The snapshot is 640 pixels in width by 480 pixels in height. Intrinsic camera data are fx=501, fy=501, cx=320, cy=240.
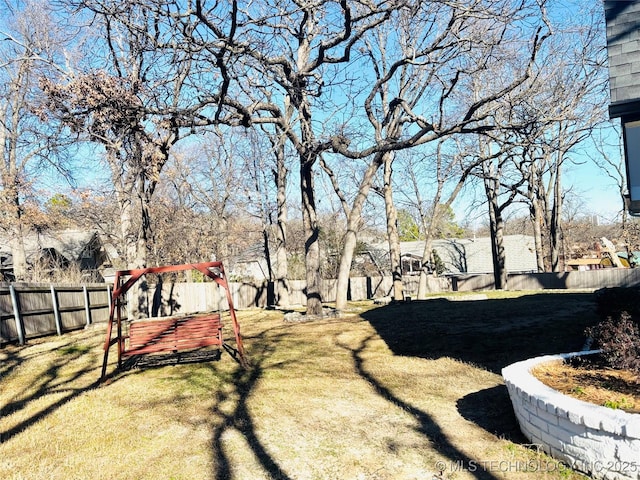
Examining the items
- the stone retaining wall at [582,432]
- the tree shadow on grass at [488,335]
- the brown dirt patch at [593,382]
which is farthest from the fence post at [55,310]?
the stone retaining wall at [582,432]

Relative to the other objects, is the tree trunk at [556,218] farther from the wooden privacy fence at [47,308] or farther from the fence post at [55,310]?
the fence post at [55,310]

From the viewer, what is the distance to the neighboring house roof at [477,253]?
45156 millimetres

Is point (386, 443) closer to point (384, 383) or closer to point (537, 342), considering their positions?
point (384, 383)

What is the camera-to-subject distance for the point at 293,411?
5.80 meters

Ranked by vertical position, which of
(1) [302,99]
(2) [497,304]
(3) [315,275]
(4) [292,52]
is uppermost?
(4) [292,52]

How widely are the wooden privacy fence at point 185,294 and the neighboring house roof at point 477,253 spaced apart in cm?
1328

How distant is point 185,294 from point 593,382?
799 inches

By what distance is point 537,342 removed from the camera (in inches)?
343

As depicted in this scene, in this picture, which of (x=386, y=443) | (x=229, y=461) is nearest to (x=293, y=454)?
(x=229, y=461)

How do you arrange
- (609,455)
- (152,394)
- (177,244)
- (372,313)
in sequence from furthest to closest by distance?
(177,244) → (372,313) → (152,394) → (609,455)

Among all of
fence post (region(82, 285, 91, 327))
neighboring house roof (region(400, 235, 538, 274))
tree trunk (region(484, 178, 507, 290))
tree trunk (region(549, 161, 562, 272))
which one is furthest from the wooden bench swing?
neighboring house roof (region(400, 235, 538, 274))

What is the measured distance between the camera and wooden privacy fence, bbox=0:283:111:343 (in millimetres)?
11086

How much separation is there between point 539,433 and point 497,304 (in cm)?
1082

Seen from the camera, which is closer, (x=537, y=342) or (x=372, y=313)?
(x=537, y=342)
